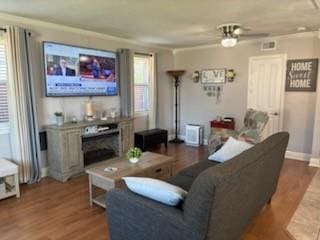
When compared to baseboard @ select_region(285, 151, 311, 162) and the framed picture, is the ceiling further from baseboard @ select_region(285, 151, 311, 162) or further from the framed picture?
baseboard @ select_region(285, 151, 311, 162)

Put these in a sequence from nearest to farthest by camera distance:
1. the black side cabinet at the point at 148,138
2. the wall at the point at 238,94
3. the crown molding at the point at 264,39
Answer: the crown molding at the point at 264,39 < the wall at the point at 238,94 < the black side cabinet at the point at 148,138

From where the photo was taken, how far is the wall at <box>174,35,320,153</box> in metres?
4.43

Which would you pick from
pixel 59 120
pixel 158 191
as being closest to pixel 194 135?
pixel 59 120

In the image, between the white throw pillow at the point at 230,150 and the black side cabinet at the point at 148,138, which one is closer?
the white throw pillow at the point at 230,150

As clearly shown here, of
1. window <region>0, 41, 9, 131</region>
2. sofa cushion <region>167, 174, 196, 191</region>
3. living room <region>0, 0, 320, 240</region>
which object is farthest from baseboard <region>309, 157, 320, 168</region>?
window <region>0, 41, 9, 131</region>

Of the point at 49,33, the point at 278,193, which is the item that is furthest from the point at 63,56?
the point at 278,193

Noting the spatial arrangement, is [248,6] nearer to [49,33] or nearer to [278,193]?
[278,193]

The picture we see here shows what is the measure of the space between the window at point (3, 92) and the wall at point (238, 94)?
3927 mm

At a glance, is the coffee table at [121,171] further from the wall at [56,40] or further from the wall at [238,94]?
the wall at [238,94]

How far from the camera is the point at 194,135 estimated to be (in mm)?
5719

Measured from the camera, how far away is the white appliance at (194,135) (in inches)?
223

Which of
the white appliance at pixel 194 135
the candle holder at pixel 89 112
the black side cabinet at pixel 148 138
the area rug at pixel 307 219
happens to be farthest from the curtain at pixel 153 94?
the area rug at pixel 307 219

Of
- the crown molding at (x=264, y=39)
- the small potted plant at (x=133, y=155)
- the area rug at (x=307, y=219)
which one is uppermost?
the crown molding at (x=264, y=39)

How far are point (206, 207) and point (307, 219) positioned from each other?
190 centimetres
